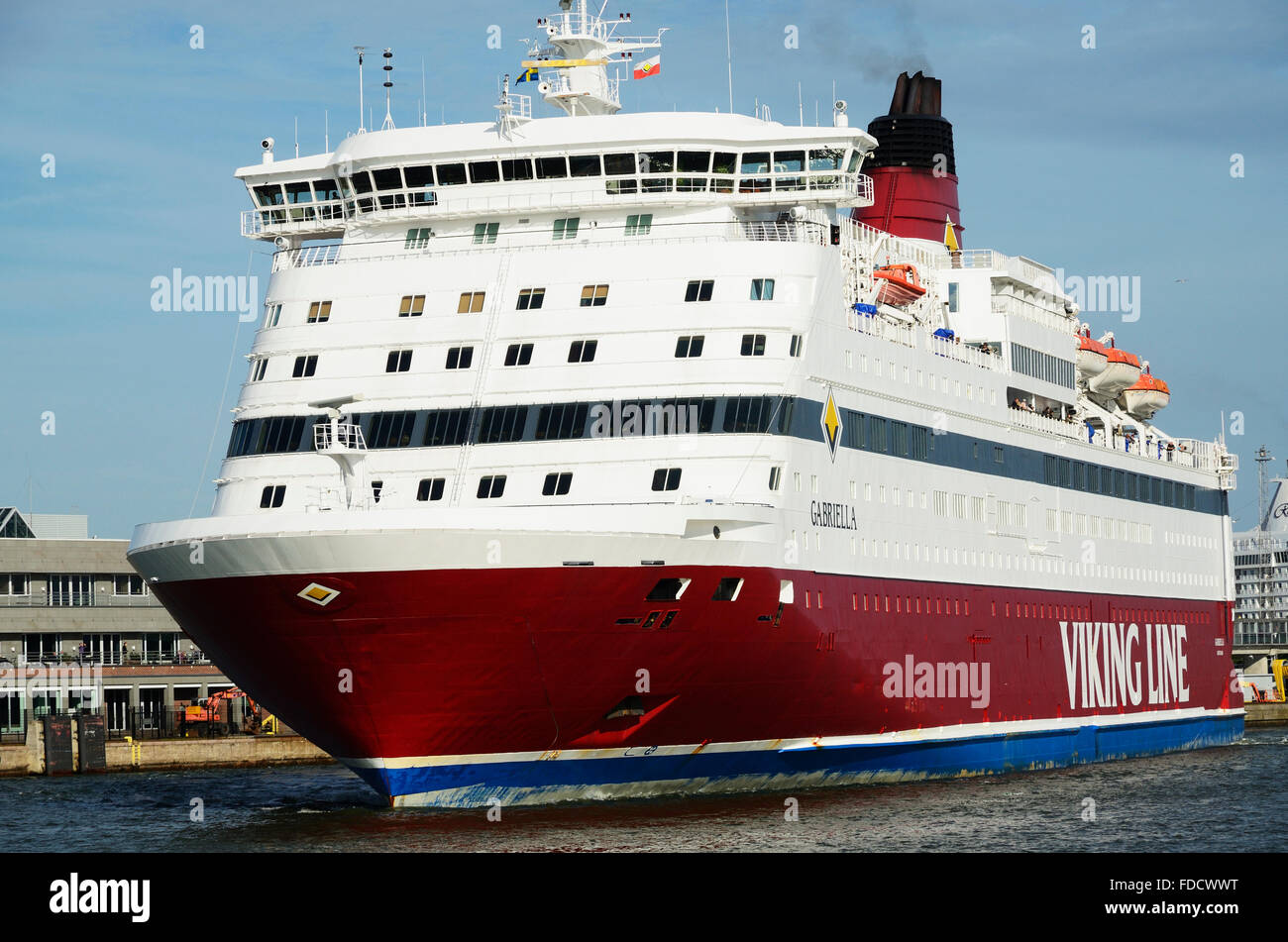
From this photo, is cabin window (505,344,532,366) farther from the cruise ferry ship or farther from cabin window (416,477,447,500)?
cabin window (416,477,447,500)

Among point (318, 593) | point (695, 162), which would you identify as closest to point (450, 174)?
point (695, 162)

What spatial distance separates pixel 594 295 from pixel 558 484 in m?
4.09

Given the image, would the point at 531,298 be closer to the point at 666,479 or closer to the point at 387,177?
the point at 387,177

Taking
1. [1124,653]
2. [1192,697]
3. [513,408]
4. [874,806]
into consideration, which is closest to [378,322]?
[513,408]

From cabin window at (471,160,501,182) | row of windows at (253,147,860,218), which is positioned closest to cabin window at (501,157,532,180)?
row of windows at (253,147,860,218)

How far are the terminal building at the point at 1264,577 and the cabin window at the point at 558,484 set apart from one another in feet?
480

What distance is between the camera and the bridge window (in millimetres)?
34938

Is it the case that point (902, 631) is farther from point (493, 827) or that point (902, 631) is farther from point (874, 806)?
point (493, 827)

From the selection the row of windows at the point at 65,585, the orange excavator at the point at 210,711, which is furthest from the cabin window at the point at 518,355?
the row of windows at the point at 65,585

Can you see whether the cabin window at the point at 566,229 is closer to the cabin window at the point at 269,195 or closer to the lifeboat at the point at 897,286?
the cabin window at the point at 269,195

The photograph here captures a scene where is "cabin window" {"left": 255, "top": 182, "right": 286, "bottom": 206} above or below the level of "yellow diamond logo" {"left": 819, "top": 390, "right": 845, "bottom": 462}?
above

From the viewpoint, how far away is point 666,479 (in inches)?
1268

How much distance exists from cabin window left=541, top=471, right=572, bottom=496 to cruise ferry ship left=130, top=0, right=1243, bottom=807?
4cm

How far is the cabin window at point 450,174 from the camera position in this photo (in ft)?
119
